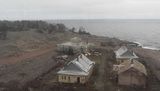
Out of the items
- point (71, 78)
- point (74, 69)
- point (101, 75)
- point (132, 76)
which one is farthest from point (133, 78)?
point (71, 78)

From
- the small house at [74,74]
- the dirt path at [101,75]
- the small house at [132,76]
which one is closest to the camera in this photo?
the dirt path at [101,75]

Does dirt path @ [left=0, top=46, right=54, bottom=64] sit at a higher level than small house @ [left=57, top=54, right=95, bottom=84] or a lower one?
lower

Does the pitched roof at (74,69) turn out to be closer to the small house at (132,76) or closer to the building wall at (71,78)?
the building wall at (71,78)

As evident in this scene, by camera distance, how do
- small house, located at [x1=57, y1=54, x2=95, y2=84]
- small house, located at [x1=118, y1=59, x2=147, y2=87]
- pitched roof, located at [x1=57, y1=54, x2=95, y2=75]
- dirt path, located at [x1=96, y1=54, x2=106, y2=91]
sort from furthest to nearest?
pitched roof, located at [x1=57, y1=54, x2=95, y2=75] → small house, located at [x1=57, y1=54, x2=95, y2=84] → small house, located at [x1=118, y1=59, x2=147, y2=87] → dirt path, located at [x1=96, y1=54, x2=106, y2=91]

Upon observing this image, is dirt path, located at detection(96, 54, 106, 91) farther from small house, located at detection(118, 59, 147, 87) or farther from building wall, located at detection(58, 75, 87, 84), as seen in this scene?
small house, located at detection(118, 59, 147, 87)

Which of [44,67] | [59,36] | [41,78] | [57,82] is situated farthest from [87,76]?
[59,36]

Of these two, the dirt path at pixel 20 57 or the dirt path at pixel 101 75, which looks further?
the dirt path at pixel 20 57

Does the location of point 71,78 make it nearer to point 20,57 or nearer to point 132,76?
point 132,76

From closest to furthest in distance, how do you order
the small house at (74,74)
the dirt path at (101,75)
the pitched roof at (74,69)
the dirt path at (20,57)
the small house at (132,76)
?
the dirt path at (101,75) < the small house at (132,76) < the small house at (74,74) < the pitched roof at (74,69) < the dirt path at (20,57)

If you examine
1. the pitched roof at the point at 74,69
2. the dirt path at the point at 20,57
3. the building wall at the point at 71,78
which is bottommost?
the dirt path at the point at 20,57

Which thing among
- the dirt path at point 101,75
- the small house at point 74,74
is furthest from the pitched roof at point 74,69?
the dirt path at point 101,75

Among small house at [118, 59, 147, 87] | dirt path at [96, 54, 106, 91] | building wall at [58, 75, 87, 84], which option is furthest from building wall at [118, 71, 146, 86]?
building wall at [58, 75, 87, 84]
